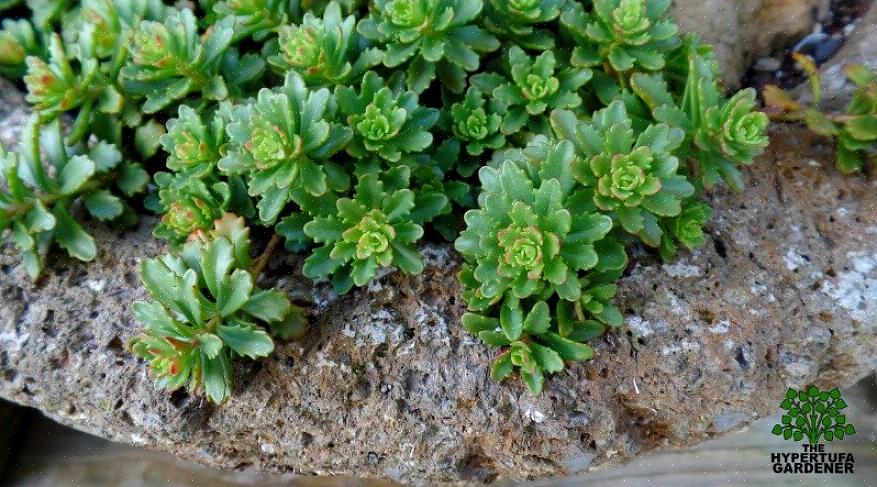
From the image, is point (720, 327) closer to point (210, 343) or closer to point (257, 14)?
point (210, 343)

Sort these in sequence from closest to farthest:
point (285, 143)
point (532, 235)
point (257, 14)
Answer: point (532, 235), point (285, 143), point (257, 14)

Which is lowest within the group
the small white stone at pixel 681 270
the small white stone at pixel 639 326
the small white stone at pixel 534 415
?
the small white stone at pixel 534 415

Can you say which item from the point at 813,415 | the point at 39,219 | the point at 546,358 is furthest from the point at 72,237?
the point at 813,415

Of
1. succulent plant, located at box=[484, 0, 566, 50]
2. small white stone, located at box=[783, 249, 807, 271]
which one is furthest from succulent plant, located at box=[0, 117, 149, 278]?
small white stone, located at box=[783, 249, 807, 271]

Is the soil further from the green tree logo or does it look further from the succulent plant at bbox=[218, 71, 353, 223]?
the succulent plant at bbox=[218, 71, 353, 223]

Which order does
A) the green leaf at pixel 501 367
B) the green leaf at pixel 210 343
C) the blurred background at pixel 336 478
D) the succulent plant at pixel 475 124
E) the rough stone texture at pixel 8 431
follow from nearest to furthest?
1. the green leaf at pixel 210 343
2. the green leaf at pixel 501 367
3. the succulent plant at pixel 475 124
4. the blurred background at pixel 336 478
5. the rough stone texture at pixel 8 431

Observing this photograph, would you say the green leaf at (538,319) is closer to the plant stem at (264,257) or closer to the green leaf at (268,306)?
the green leaf at (268,306)

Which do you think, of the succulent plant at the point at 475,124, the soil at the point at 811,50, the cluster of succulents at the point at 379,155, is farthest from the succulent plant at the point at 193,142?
the soil at the point at 811,50
